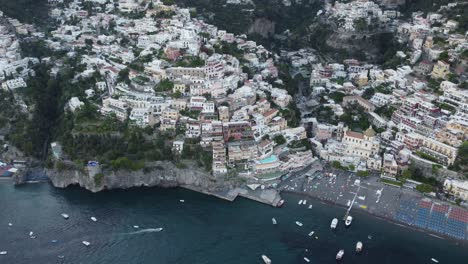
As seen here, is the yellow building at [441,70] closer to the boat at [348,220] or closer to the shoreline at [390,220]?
the shoreline at [390,220]

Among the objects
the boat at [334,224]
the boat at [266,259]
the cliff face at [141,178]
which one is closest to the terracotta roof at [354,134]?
the boat at [334,224]

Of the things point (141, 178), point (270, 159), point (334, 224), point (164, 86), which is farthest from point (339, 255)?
point (164, 86)

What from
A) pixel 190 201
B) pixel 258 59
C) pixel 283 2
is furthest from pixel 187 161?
pixel 283 2

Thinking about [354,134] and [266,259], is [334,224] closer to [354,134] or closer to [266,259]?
[266,259]

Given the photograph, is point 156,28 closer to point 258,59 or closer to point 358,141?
point 258,59

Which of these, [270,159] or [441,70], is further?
[441,70]
